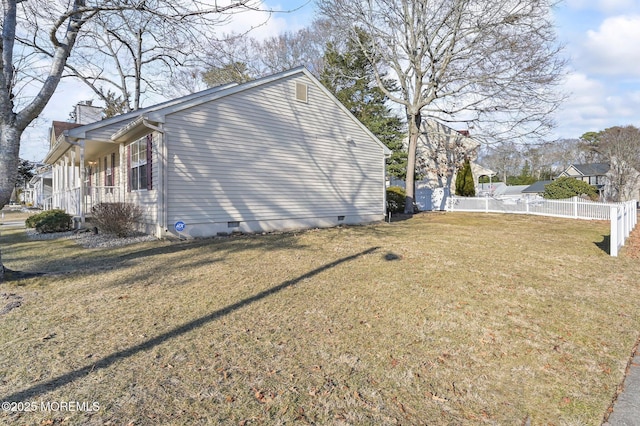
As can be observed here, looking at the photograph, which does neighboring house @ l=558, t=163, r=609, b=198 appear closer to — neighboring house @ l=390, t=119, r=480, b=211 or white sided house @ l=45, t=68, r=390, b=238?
neighboring house @ l=390, t=119, r=480, b=211

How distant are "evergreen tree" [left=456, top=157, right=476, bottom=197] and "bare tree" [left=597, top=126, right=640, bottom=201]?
946 inches

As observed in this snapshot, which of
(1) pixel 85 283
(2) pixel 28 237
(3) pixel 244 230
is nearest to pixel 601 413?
(1) pixel 85 283

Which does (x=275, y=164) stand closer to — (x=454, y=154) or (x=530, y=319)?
(x=530, y=319)

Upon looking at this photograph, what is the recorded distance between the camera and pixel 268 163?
1173cm

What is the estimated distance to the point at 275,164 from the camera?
469 inches

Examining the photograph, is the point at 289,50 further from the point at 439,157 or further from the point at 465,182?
the point at 465,182

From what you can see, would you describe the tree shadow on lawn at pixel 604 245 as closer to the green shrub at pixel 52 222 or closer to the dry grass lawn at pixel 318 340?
the dry grass lawn at pixel 318 340

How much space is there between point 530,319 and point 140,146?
36.1ft

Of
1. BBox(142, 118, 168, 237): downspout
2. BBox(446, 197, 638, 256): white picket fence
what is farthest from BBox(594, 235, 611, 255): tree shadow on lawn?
BBox(142, 118, 168, 237): downspout

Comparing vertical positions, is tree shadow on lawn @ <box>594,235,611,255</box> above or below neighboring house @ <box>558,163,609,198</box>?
below

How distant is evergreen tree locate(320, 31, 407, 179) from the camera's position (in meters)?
24.4

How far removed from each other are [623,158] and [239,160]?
1752 inches

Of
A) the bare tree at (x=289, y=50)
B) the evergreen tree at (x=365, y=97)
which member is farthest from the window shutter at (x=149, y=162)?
the bare tree at (x=289, y=50)

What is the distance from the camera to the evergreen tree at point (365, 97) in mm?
24406
